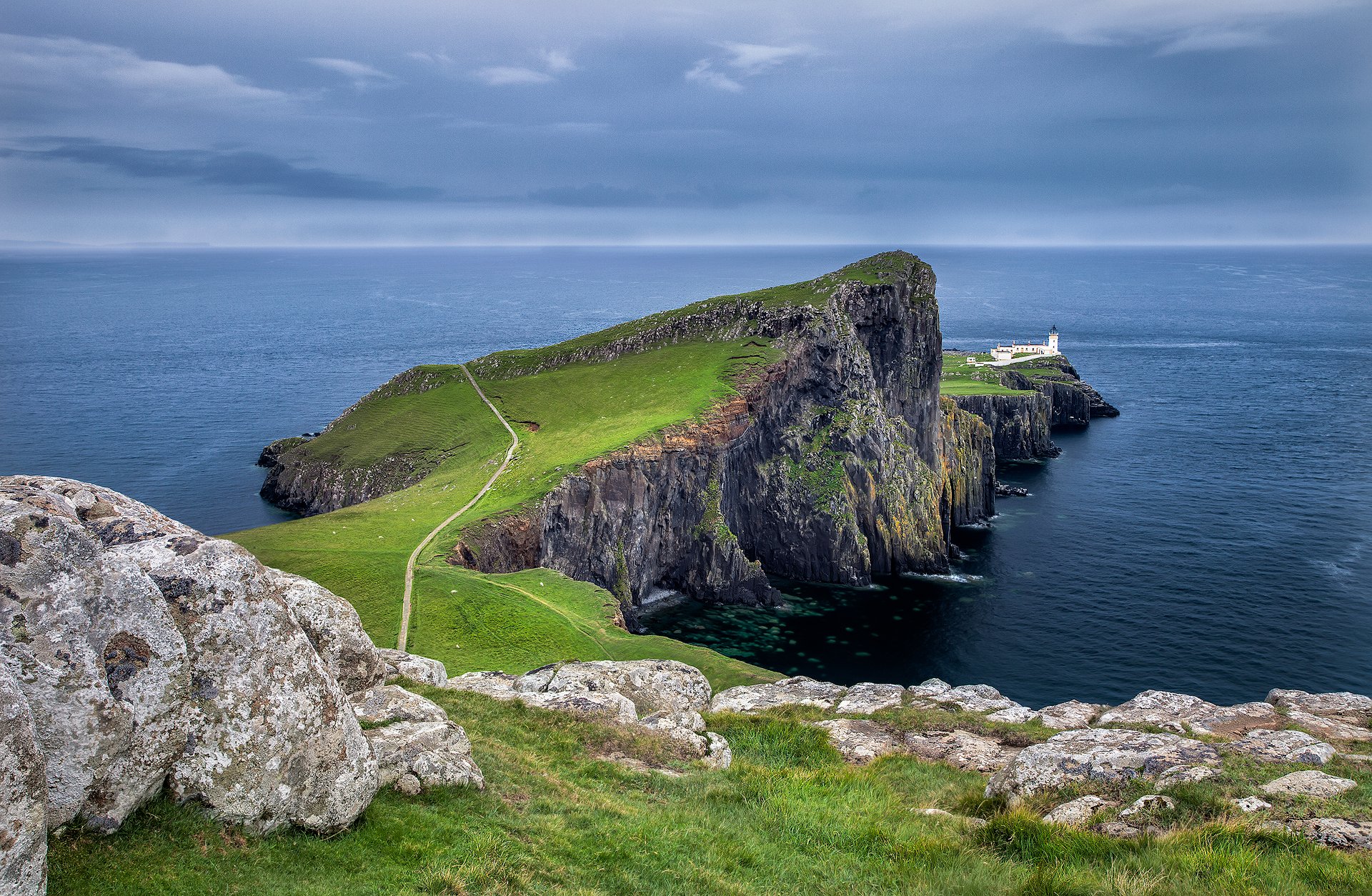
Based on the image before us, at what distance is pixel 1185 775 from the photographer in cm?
1819

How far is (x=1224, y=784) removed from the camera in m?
17.6

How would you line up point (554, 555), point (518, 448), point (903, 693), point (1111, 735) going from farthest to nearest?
point (518, 448) → point (554, 555) → point (903, 693) → point (1111, 735)

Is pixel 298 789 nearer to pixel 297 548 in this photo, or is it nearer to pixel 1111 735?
pixel 1111 735

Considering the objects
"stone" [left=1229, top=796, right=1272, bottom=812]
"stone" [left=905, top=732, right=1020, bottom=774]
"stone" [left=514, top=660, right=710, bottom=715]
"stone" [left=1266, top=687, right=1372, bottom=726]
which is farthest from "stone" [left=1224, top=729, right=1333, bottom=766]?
"stone" [left=514, top=660, right=710, bottom=715]

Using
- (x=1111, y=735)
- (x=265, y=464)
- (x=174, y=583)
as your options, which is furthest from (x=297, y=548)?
(x=265, y=464)

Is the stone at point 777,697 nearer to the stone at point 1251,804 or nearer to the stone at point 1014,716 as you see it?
the stone at point 1014,716

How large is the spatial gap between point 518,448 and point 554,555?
20543 millimetres

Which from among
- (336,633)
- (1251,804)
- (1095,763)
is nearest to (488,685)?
(336,633)

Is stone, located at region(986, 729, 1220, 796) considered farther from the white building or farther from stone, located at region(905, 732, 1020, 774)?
the white building

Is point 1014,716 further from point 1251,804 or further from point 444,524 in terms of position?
point 444,524

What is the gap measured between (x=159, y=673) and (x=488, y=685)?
1493 cm

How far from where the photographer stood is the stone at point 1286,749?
69.1ft

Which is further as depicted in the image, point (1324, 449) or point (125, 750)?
point (1324, 449)

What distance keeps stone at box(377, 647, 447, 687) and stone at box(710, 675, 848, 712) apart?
9074 millimetres
